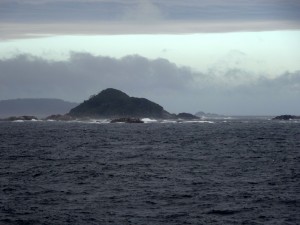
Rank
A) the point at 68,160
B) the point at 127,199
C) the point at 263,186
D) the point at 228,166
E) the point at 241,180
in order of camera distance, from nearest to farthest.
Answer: the point at 127,199
the point at 263,186
the point at 241,180
the point at 228,166
the point at 68,160

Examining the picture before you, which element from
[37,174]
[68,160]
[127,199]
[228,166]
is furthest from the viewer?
[68,160]

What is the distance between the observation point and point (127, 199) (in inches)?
1854

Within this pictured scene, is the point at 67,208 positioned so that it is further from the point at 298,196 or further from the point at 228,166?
the point at 228,166

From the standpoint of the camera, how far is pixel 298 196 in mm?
48312

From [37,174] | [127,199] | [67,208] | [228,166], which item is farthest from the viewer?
[228,166]

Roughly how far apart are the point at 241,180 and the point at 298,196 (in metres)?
10.2

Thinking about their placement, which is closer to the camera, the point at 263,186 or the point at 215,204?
the point at 215,204

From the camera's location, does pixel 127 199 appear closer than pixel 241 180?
Yes

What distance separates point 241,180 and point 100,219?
21835mm

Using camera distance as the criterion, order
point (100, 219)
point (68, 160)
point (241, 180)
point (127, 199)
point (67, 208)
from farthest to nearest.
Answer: point (68, 160) < point (241, 180) < point (127, 199) < point (67, 208) < point (100, 219)

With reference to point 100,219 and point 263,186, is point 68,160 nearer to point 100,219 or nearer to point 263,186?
point 263,186

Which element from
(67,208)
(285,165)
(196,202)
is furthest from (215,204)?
(285,165)

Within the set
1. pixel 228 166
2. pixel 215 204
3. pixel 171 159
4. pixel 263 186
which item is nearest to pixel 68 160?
pixel 171 159

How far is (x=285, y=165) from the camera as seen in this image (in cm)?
7194
